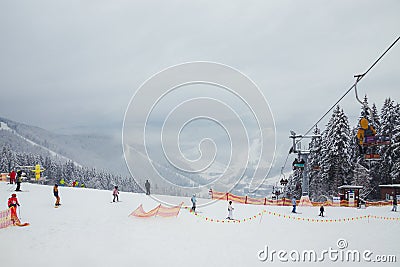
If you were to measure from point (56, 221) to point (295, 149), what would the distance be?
19754 mm

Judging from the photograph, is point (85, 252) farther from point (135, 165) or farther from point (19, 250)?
point (135, 165)

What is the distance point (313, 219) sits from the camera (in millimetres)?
21766

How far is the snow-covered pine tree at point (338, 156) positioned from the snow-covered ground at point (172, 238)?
21071mm

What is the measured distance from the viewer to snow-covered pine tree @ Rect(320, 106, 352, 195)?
42500mm

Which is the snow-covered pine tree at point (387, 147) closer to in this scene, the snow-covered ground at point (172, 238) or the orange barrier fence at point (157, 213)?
the snow-covered ground at point (172, 238)

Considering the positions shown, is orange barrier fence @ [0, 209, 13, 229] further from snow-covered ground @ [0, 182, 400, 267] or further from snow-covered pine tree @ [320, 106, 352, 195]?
snow-covered pine tree @ [320, 106, 352, 195]

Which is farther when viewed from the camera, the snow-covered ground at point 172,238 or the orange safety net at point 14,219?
the orange safety net at point 14,219

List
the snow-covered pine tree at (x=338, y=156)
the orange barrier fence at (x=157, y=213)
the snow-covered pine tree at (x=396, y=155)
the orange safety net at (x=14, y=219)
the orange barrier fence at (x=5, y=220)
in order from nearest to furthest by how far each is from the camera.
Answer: the orange barrier fence at (x=5, y=220) < the orange safety net at (x=14, y=219) < the orange barrier fence at (x=157, y=213) < the snow-covered pine tree at (x=396, y=155) < the snow-covered pine tree at (x=338, y=156)

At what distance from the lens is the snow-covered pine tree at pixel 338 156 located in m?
42.5

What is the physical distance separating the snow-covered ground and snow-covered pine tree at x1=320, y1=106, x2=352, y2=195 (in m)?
21.1

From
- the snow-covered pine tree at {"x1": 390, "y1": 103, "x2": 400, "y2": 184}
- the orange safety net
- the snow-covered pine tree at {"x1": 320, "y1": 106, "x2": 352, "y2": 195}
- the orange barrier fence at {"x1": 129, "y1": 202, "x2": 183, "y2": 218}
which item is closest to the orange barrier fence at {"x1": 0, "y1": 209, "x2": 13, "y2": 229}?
the orange safety net

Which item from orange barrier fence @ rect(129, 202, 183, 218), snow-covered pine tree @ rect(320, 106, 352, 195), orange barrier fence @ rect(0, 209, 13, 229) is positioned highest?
snow-covered pine tree @ rect(320, 106, 352, 195)

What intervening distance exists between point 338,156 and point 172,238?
1296 inches

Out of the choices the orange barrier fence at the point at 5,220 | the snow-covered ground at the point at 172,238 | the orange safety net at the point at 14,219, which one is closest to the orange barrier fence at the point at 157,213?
the snow-covered ground at the point at 172,238
